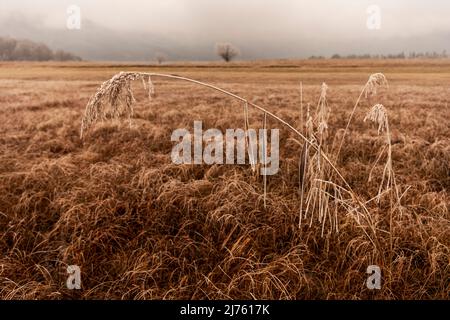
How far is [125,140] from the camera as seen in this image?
818 centimetres

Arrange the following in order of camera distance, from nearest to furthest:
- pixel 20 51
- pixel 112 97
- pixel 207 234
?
pixel 112 97
pixel 207 234
pixel 20 51

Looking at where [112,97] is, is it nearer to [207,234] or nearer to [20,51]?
[207,234]

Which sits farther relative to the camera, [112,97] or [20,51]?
[20,51]

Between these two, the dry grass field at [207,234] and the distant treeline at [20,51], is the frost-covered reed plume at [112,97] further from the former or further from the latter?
the distant treeline at [20,51]

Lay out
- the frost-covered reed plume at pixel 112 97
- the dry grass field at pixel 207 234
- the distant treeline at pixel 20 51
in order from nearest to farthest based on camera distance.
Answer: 1. the frost-covered reed plume at pixel 112 97
2. the dry grass field at pixel 207 234
3. the distant treeline at pixel 20 51

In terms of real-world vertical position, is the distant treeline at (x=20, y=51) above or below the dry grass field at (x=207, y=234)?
above

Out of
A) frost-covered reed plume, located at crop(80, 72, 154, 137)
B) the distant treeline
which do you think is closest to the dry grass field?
frost-covered reed plume, located at crop(80, 72, 154, 137)

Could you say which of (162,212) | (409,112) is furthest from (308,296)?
(409,112)

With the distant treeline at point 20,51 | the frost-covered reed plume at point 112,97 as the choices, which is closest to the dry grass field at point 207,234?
the frost-covered reed plume at point 112,97

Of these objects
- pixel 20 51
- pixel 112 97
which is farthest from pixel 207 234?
pixel 20 51

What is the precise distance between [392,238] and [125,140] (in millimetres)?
6353

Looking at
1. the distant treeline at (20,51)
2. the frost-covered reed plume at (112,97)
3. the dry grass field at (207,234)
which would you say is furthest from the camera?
the distant treeline at (20,51)

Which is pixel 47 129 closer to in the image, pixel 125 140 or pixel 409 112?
pixel 125 140

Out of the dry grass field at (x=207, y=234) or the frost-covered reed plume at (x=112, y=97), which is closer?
the frost-covered reed plume at (x=112, y=97)
